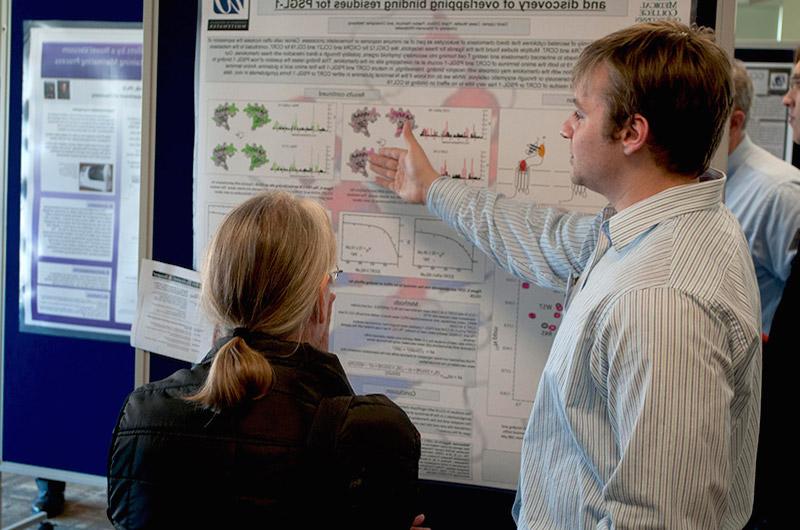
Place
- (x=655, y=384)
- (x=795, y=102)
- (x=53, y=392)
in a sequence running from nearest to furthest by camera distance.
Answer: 1. (x=655, y=384)
2. (x=795, y=102)
3. (x=53, y=392)

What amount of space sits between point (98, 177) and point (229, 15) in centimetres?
138

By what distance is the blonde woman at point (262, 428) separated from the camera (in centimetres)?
114

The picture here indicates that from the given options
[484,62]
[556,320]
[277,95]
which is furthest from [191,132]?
[556,320]

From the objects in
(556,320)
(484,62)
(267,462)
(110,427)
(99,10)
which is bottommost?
(110,427)

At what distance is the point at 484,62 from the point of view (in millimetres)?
1826

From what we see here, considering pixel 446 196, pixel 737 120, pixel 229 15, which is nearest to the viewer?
pixel 446 196

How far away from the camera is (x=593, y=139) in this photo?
133 cm

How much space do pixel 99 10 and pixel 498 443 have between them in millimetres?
2160

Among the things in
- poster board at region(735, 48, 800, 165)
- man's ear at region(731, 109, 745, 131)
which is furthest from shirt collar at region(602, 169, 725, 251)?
poster board at region(735, 48, 800, 165)

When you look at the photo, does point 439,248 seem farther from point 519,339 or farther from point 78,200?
point 78,200

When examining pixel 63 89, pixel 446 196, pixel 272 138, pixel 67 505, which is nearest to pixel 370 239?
pixel 446 196

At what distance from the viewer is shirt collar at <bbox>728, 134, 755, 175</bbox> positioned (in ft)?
8.85

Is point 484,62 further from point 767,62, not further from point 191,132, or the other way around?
point 767,62

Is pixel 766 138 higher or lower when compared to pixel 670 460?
higher
